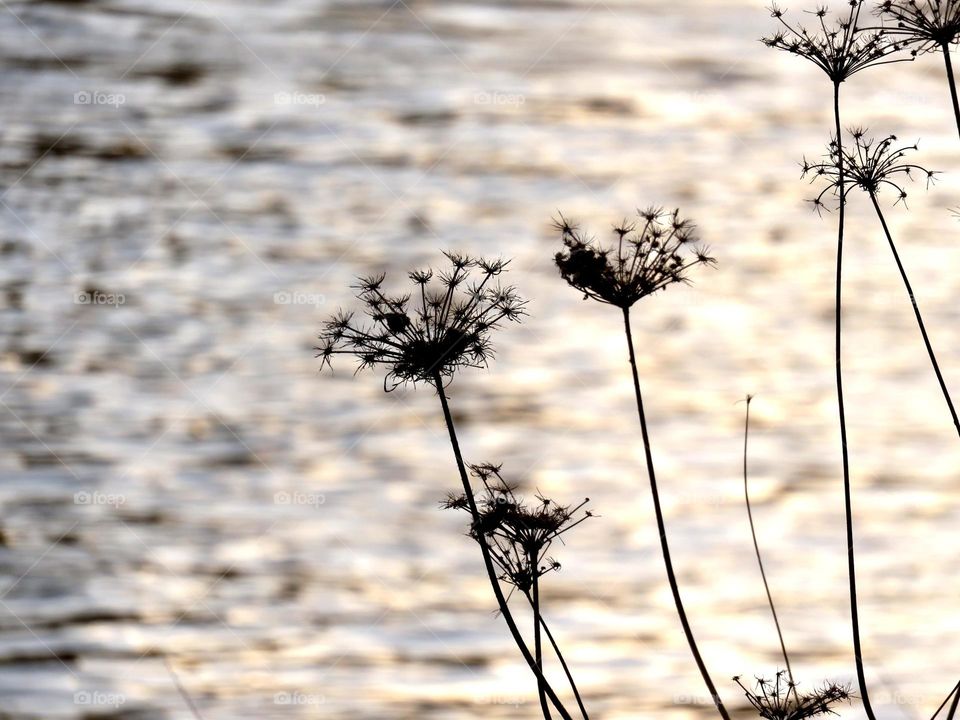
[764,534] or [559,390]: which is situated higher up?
[559,390]

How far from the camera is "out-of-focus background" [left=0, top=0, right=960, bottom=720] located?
0.94 m

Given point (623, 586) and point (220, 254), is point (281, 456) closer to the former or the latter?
point (220, 254)

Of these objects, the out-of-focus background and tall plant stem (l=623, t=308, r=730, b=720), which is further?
the out-of-focus background

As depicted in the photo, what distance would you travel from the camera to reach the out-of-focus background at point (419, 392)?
0.94 m

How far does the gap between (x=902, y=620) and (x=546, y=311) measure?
526mm

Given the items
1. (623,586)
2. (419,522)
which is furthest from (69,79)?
(623,586)

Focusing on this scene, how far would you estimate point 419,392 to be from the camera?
0.96 m

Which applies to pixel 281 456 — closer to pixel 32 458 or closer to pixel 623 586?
pixel 32 458

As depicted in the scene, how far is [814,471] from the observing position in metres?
0.95

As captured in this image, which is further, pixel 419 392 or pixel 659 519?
pixel 419 392

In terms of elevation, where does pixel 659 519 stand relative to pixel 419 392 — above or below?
below

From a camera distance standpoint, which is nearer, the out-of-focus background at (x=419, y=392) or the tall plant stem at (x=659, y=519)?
the tall plant stem at (x=659, y=519)

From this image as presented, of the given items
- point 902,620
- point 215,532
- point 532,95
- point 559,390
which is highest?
point 532,95

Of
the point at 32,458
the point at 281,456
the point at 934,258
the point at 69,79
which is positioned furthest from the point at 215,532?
the point at 934,258
